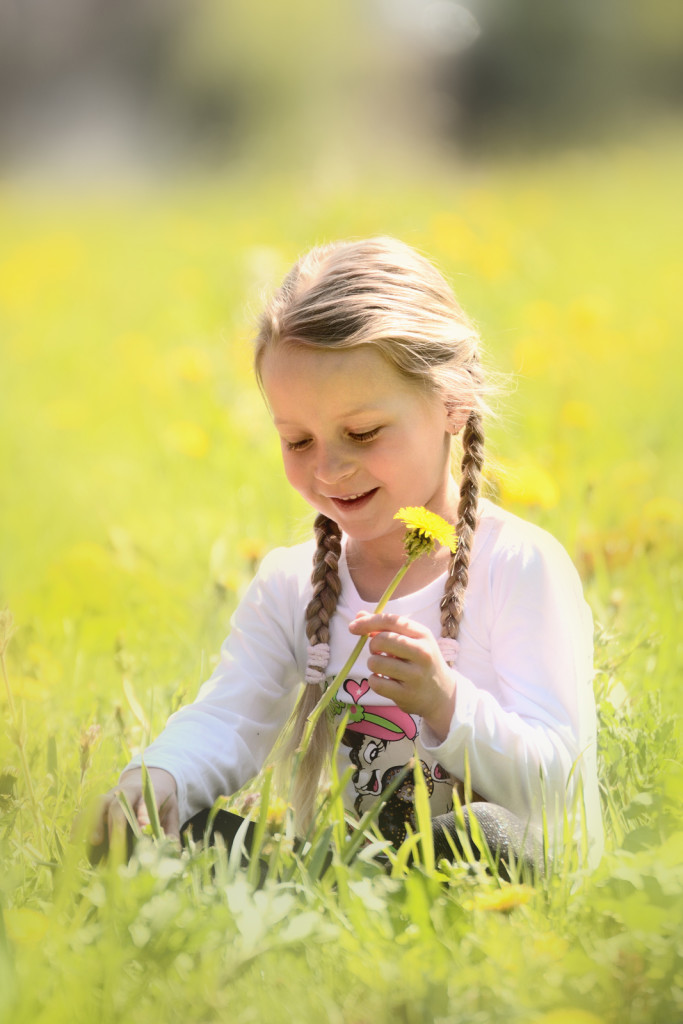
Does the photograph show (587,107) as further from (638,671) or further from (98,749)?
(98,749)

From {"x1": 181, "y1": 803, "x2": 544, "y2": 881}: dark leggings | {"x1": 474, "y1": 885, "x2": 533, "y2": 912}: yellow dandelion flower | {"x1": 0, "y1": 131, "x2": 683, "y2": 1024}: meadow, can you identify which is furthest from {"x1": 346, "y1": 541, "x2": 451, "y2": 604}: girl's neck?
{"x1": 474, "y1": 885, "x2": 533, "y2": 912}: yellow dandelion flower

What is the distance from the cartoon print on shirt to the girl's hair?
5cm

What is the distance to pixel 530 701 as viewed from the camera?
127 cm

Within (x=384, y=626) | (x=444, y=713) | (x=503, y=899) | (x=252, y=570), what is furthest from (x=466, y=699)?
(x=252, y=570)

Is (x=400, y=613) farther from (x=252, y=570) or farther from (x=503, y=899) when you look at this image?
(x=252, y=570)

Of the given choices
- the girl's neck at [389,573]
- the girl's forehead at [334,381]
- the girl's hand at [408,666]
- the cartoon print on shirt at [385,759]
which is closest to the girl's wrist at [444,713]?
the girl's hand at [408,666]

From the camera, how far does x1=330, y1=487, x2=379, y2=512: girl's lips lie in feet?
4.43

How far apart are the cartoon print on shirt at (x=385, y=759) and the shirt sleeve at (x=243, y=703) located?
154 mm

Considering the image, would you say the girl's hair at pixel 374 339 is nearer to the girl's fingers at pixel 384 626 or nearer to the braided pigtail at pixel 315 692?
the braided pigtail at pixel 315 692

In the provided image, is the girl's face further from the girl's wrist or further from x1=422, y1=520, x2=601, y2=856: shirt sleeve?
the girl's wrist

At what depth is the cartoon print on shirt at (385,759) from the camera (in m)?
1.33

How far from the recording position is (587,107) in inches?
245

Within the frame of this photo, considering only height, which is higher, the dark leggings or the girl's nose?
the girl's nose

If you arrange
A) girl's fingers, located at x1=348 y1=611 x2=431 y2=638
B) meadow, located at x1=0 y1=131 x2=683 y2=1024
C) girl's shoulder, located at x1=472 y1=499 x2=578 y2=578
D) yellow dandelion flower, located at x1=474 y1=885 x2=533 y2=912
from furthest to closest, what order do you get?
1. girl's shoulder, located at x1=472 y1=499 x2=578 y2=578
2. girl's fingers, located at x1=348 y1=611 x2=431 y2=638
3. yellow dandelion flower, located at x1=474 y1=885 x2=533 y2=912
4. meadow, located at x1=0 y1=131 x2=683 y2=1024
